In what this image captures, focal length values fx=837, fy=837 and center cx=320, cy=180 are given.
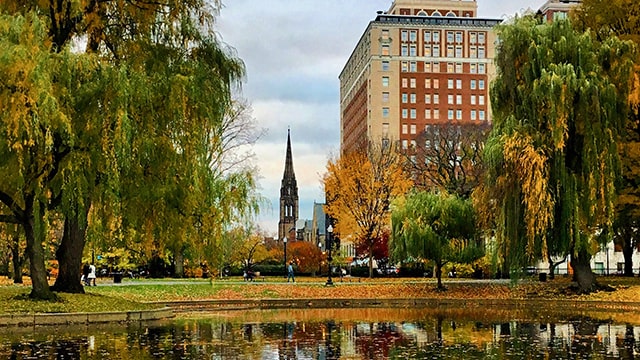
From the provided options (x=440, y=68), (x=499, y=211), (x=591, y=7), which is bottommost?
(x=499, y=211)

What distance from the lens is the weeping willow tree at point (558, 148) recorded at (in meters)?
35.5

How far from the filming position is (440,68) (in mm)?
143250

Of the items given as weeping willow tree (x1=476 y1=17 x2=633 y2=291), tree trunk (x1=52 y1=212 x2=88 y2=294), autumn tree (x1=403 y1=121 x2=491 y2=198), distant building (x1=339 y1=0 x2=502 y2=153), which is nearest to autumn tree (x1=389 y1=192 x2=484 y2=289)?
weeping willow tree (x1=476 y1=17 x2=633 y2=291)

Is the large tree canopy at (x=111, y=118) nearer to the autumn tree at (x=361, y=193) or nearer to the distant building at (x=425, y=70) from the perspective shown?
the autumn tree at (x=361, y=193)

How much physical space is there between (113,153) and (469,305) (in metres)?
19.6

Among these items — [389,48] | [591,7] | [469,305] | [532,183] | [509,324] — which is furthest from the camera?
[389,48]

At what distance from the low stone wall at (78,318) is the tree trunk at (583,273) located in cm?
1977

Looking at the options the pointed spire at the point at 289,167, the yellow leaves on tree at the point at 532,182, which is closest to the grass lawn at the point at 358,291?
the yellow leaves on tree at the point at 532,182

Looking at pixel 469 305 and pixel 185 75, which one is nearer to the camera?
pixel 185 75

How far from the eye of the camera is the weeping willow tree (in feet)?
116

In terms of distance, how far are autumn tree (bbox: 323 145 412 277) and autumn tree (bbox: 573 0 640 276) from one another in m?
26.2

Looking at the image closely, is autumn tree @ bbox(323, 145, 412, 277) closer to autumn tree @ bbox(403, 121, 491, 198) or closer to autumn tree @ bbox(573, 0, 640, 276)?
autumn tree @ bbox(403, 121, 491, 198)

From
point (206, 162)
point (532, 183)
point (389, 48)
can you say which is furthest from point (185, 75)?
point (389, 48)

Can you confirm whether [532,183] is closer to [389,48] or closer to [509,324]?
[509,324]
